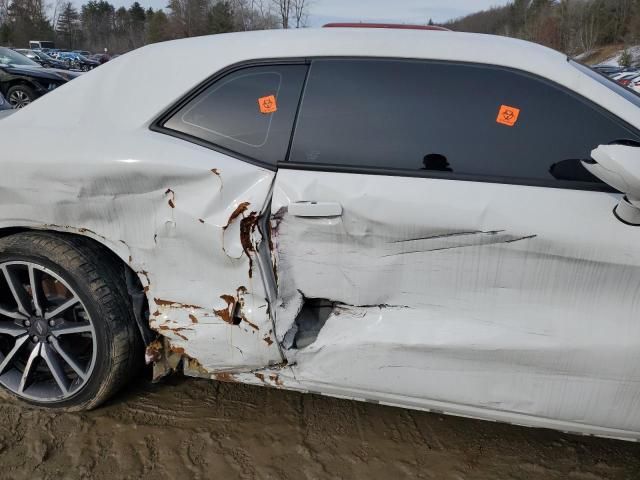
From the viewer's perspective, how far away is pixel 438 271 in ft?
6.07

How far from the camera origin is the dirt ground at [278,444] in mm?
2135

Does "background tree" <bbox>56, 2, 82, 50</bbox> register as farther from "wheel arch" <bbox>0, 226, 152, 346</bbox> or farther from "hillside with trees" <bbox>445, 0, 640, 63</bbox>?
"wheel arch" <bbox>0, 226, 152, 346</bbox>

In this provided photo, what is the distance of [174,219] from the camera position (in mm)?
1988

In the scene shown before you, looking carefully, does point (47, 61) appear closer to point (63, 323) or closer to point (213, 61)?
point (63, 323)

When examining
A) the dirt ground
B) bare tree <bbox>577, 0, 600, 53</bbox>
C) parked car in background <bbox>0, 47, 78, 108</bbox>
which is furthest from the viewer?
bare tree <bbox>577, 0, 600, 53</bbox>

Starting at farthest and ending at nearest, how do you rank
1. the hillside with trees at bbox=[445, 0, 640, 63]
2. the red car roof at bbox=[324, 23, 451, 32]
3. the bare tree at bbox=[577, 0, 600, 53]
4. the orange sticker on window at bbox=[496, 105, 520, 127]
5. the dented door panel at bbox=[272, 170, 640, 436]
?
the bare tree at bbox=[577, 0, 600, 53], the hillside with trees at bbox=[445, 0, 640, 63], the red car roof at bbox=[324, 23, 451, 32], the orange sticker on window at bbox=[496, 105, 520, 127], the dented door panel at bbox=[272, 170, 640, 436]

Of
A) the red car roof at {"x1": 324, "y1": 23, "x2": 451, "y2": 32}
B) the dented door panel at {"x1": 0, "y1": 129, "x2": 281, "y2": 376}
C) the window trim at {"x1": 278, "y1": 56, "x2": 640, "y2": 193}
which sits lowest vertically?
the dented door panel at {"x1": 0, "y1": 129, "x2": 281, "y2": 376}

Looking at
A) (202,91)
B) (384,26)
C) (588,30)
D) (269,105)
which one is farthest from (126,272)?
(588,30)

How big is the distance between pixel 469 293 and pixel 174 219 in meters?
1.14

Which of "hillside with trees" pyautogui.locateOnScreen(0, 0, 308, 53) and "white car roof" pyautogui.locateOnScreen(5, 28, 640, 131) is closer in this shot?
"white car roof" pyautogui.locateOnScreen(5, 28, 640, 131)

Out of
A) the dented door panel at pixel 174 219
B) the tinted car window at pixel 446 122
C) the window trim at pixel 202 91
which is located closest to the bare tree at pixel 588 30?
the tinted car window at pixel 446 122

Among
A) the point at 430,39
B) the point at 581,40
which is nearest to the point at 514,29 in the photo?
the point at 581,40

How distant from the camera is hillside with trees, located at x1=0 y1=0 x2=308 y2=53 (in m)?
28.6

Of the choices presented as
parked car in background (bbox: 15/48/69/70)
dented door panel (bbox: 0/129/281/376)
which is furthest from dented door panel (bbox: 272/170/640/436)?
parked car in background (bbox: 15/48/69/70)
